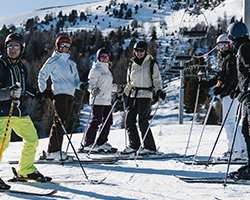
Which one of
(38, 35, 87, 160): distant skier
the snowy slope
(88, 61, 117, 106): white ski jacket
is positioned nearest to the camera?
(38, 35, 87, 160): distant skier

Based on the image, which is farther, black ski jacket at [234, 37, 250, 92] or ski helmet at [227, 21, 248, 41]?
ski helmet at [227, 21, 248, 41]

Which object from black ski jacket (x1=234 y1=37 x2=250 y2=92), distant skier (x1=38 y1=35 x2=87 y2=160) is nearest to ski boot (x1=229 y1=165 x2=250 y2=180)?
black ski jacket (x1=234 y1=37 x2=250 y2=92)

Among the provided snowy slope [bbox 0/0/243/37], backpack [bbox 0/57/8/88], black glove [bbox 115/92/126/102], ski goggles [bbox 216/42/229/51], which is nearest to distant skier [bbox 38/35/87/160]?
black glove [bbox 115/92/126/102]

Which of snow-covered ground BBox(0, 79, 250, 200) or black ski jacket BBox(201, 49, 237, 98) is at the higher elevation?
black ski jacket BBox(201, 49, 237, 98)

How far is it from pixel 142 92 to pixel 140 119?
0.49 m

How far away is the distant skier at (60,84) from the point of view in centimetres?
391

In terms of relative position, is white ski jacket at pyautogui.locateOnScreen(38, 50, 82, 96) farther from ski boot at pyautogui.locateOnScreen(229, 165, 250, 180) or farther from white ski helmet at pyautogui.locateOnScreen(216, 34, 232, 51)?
ski boot at pyautogui.locateOnScreen(229, 165, 250, 180)

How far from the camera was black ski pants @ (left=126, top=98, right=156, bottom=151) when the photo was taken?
4.37 m

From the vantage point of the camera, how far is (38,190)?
2.51 m

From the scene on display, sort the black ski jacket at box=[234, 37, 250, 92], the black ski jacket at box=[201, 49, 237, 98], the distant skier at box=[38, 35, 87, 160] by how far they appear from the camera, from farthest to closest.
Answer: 1. the distant skier at box=[38, 35, 87, 160]
2. the black ski jacket at box=[201, 49, 237, 98]
3. the black ski jacket at box=[234, 37, 250, 92]

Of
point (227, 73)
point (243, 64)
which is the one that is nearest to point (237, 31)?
point (243, 64)

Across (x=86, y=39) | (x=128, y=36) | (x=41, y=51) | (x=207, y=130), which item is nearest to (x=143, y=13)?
(x=128, y=36)

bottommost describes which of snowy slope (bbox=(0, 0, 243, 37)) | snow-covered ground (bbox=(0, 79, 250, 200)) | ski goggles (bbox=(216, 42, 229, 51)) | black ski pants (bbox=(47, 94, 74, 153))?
snow-covered ground (bbox=(0, 79, 250, 200))

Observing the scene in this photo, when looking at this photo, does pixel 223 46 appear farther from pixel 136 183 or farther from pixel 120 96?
pixel 136 183
